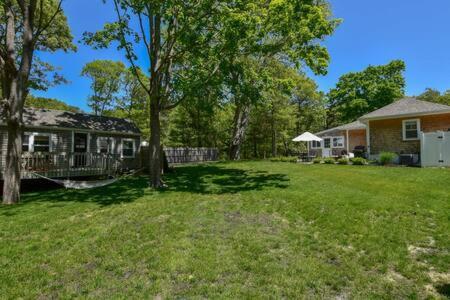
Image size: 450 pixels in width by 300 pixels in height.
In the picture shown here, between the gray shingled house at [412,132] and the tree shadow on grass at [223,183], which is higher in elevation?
the gray shingled house at [412,132]

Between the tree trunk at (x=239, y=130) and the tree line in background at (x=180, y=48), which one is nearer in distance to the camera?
the tree line in background at (x=180, y=48)

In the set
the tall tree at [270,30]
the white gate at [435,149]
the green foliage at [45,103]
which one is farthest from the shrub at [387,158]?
the green foliage at [45,103]

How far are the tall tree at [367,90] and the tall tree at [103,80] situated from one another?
29.7m

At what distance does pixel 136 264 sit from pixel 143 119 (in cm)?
3344

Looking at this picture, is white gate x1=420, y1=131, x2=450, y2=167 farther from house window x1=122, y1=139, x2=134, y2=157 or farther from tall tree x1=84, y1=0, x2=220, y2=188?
house window x1=122, y1=139, x2=134, y2=157

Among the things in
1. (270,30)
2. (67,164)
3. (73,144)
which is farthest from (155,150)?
(73,144)

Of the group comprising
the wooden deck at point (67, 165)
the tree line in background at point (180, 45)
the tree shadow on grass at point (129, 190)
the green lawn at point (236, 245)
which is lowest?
the green lawn at point (236, 245)

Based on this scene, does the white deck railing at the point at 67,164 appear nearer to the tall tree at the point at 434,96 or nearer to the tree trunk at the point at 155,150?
the tree trunk at the point at 155,150

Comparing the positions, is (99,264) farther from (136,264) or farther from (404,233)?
(404,233)

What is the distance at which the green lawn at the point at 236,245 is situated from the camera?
13.0 feet

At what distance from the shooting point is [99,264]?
4.67 metres

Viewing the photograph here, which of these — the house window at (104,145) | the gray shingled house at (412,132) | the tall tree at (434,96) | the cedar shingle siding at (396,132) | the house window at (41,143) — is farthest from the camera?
the tall tree at (434,96)

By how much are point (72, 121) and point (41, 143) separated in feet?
7.31

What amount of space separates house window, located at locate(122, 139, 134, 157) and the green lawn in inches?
397
